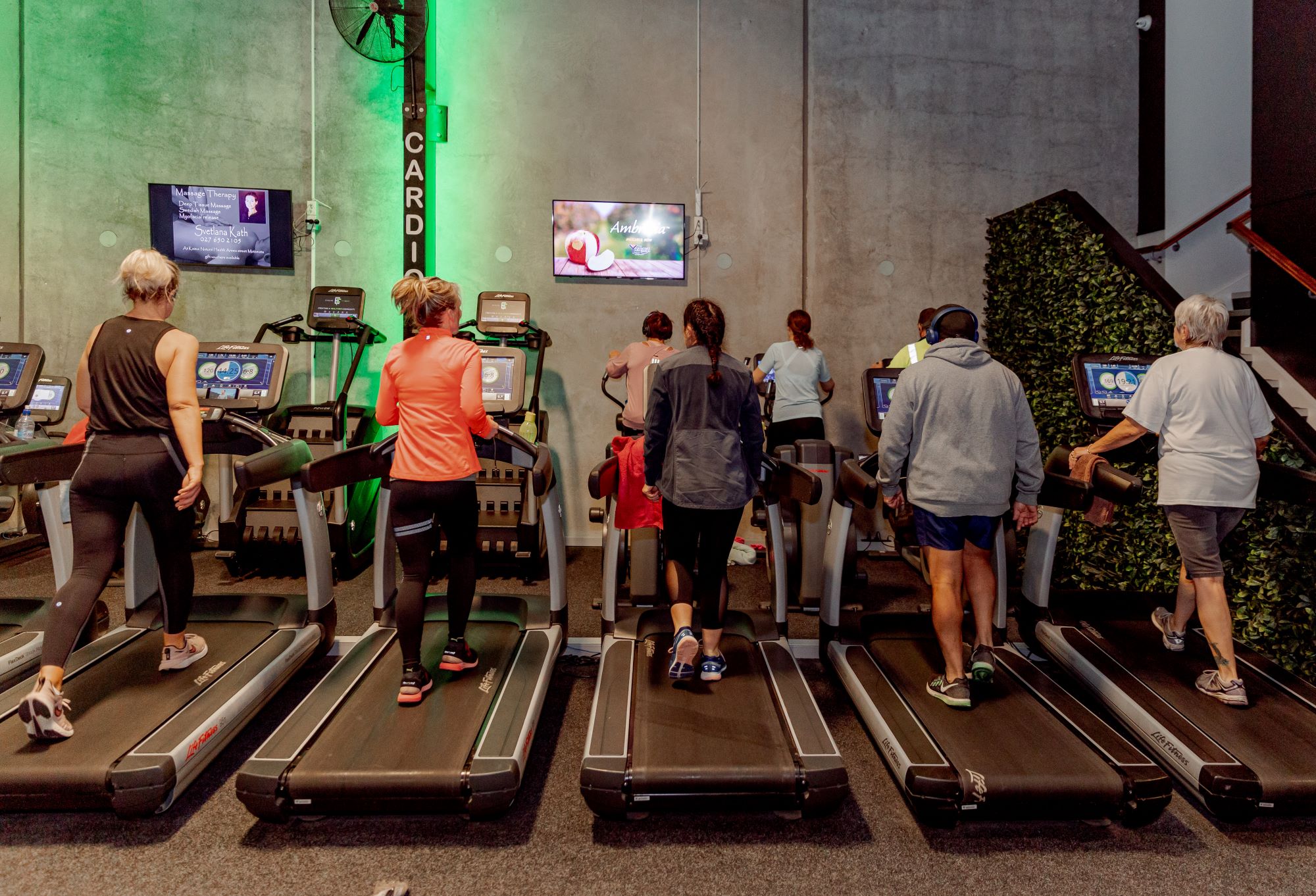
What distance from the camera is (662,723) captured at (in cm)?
253

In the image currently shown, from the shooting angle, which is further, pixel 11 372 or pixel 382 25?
pixel 382 25

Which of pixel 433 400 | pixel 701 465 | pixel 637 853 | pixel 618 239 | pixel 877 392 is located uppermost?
pixel 618 239

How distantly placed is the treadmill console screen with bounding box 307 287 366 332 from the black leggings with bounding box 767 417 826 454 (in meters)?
3.02

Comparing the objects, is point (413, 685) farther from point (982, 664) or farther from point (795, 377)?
point (795, 377)

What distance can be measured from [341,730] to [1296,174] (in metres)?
5.94

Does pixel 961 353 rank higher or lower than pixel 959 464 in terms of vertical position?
higher

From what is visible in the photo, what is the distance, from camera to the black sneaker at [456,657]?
2893 mm

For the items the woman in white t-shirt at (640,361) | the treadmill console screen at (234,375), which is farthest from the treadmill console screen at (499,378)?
the treadmill console screen at (234,375)

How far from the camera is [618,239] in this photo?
5992mm

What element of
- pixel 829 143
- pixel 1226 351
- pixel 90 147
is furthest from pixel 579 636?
pixel 90 147

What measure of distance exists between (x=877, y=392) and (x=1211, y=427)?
5.19 feet

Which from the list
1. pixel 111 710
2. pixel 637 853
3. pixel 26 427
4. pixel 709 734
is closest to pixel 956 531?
pixel 709 734

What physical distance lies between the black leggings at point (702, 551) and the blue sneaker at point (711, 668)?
0.12 metres

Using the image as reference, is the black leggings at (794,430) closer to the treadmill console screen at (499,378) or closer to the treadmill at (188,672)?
the treadmill console screen at (499,378)
